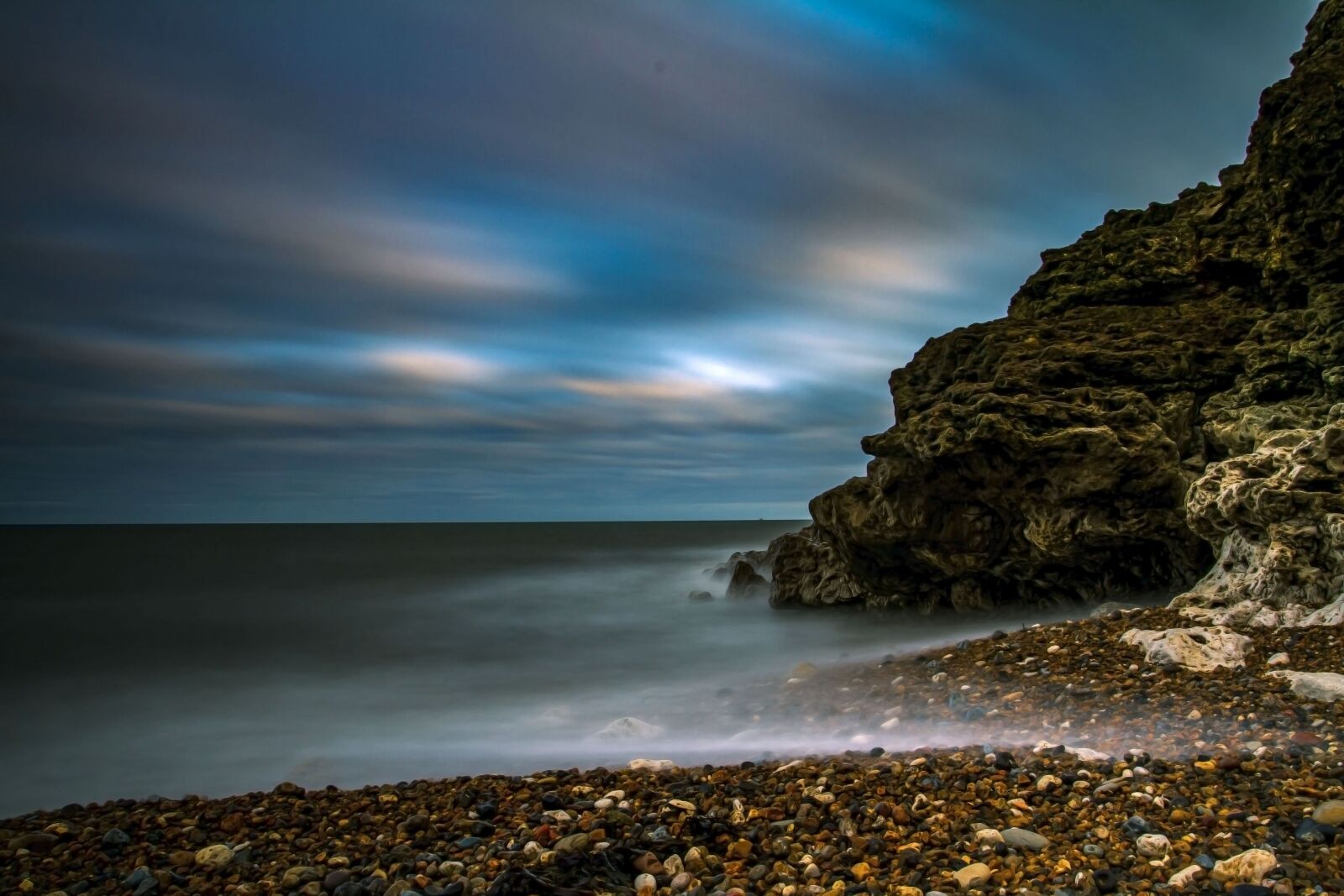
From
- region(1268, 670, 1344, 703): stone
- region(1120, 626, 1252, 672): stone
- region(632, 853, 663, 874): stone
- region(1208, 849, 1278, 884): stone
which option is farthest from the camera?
region(1120, 626, 1252, 672): stone

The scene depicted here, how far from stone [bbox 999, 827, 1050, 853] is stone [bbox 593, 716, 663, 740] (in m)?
4.06

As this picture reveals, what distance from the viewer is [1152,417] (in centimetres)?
1116

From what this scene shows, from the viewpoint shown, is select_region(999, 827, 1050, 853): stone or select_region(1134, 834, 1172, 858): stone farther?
select_region(999, 827, 1050, 853): stone

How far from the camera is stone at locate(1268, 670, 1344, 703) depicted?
16.3 feet

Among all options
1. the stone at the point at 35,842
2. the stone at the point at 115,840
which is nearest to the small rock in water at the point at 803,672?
the stone at the point at 115,840

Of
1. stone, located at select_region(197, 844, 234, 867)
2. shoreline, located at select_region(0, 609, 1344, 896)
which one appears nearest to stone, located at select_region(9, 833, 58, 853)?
shoreline, located at select_region(0, 609, 1344, 896)

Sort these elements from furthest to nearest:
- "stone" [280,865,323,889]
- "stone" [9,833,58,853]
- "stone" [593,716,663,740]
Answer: "stone" [593,716,663,740] → "stone" [9,833,58,853] → "stone" [280,865,323,889]

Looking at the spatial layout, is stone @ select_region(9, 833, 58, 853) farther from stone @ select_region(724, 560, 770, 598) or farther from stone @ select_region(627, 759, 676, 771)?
stone @ select_region(724, 560, 770, 598)

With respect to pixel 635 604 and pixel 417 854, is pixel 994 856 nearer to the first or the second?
pixel 417 854

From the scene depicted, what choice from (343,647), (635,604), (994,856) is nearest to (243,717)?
(343,647)

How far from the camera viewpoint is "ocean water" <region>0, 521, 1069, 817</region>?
725cm

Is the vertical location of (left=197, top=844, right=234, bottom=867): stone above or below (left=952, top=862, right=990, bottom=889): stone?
below

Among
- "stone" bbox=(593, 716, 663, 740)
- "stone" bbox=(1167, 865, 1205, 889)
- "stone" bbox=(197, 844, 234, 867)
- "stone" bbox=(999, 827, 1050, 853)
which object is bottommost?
"stone" bbox=(593, 716, 663, 740)

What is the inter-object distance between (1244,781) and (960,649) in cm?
472
